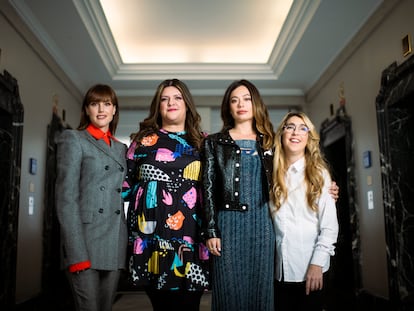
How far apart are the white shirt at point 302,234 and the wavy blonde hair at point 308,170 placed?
0.03m

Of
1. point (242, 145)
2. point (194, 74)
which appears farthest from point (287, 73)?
point (242, 145)

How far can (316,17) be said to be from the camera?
469 cm

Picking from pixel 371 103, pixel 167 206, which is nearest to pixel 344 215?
pixel 371 103

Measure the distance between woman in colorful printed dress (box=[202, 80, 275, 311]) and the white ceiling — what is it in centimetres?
287

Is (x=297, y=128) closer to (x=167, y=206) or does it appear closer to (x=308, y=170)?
(x=308, y=170)

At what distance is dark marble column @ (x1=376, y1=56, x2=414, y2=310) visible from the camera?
12.5 feet

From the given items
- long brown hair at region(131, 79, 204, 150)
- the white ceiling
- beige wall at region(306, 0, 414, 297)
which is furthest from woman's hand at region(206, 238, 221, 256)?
the white ceiling

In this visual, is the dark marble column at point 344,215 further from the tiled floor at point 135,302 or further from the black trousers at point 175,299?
the black trousers at point 175,299

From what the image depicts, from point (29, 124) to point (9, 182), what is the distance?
86cm

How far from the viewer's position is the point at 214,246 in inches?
70.0

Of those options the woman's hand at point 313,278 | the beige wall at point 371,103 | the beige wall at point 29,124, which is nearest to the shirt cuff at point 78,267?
the woman's hand at point 313,278

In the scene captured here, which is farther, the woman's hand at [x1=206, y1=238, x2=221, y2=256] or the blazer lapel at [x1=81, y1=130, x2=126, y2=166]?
the blazer lapel at [x1=81, y1=130, x2=126, y2=166]

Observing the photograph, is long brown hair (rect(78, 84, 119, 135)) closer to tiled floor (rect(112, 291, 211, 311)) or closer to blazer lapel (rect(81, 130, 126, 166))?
blazer lapel (rect(81, 130, 126, 166))

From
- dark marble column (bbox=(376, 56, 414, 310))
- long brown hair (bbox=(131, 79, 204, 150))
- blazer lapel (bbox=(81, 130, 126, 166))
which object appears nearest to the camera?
blazer lapel (bbox=(81, 130, 126, 166))
